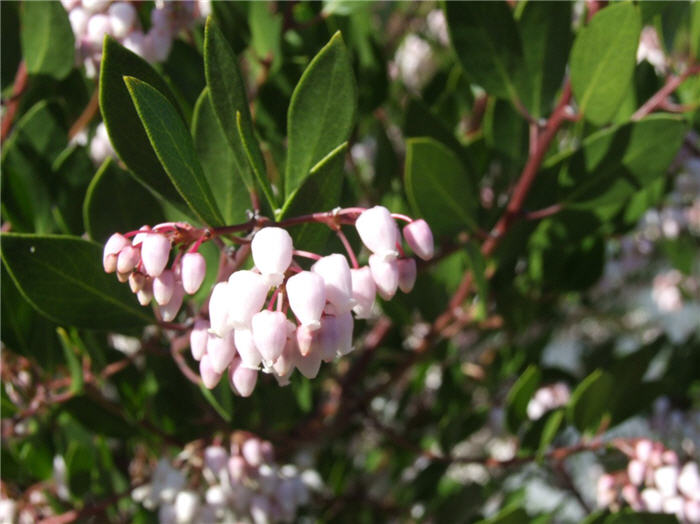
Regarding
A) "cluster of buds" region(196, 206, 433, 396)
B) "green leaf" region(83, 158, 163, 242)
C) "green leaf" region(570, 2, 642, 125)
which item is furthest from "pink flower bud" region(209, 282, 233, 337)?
"green leaf" region(570, 2, 642, 125)

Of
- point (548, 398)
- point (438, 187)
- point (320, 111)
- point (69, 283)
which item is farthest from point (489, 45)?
point (548, 398)

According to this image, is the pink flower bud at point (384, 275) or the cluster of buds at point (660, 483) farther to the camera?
the cluster of buds at point (660, 483)

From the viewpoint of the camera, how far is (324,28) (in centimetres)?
121

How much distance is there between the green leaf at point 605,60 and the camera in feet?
2.80

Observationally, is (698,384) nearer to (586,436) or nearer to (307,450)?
(586,436)

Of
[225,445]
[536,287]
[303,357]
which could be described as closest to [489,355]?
[536,287]

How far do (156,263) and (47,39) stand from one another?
1.59 ft

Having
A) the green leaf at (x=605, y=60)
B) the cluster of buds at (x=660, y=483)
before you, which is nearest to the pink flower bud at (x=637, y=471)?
the cluster of buds at (x=660, y=483)

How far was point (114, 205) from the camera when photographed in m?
0.83

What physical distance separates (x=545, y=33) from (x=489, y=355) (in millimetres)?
893

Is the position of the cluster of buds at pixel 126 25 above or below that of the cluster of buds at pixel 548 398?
above

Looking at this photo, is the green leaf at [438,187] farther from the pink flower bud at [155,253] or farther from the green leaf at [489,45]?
the pink flower bud at [155,253]

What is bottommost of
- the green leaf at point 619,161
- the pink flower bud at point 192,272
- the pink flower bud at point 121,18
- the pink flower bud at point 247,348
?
the green leaf at point 619,161

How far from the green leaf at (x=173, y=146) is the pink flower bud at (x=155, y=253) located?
1.4 inches
